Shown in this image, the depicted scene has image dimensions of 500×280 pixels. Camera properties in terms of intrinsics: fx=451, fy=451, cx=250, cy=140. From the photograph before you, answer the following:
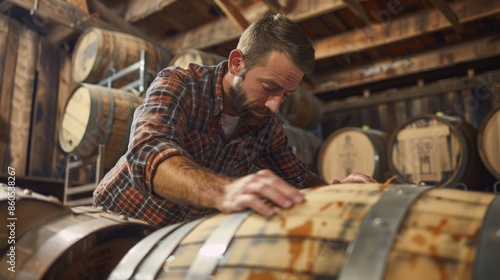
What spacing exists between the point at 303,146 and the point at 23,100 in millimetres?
3928

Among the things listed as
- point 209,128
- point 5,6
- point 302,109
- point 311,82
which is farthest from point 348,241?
point 311,82

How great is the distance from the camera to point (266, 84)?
194 cm

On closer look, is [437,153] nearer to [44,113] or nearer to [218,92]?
[218,92]

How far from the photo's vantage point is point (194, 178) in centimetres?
132

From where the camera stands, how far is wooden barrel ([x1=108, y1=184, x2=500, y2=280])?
0.84m

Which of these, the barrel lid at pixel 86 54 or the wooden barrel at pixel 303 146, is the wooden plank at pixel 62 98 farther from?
the wooden barrel at pixel 303 146

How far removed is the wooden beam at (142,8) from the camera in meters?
6.44

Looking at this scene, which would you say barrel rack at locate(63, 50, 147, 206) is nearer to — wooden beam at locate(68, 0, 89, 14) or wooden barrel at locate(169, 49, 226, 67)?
wooden barrel at locate(169, 49, 226, 67)

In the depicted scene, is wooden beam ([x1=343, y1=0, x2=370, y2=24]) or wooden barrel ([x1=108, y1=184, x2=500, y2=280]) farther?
wooden beam ([x1=343, y1=0, x2=370, y2=24])

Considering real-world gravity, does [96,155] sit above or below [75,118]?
below

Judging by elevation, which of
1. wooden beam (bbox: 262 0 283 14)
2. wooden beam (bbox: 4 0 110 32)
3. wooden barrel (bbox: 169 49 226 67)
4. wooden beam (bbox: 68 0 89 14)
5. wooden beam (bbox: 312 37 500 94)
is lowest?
wooden barrel (bbox: 169 49 226 67)

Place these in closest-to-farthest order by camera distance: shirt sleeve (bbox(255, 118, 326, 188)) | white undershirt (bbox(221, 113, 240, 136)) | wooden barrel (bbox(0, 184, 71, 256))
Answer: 1. wooden barrel (bbox(0, 184, 71, 256))
2. white undershirt (bbox(221, 113, 240, 136))
3. shirt sleeve (bbox(255, 118, 326, 188))

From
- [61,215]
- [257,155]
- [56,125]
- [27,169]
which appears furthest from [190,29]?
[61,215]

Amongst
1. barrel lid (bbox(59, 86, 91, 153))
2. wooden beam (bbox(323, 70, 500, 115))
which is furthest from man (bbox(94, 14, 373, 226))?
wooden beam (bbox(323, 70, 500, 115))
